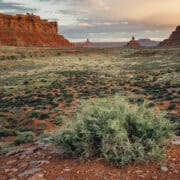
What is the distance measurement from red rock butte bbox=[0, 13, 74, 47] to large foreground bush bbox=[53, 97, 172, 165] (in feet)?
445

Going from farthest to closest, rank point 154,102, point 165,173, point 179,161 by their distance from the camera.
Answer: point 154,102 → point 179,161 → point 165,173

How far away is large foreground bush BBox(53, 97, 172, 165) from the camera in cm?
534

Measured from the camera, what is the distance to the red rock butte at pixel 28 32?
14488cm

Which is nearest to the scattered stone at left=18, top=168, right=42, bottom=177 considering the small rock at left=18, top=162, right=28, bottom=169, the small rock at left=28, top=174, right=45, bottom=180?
the small rock at left=28, top=174, right=45, bottom=180

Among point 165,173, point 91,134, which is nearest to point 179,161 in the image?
point 165,173

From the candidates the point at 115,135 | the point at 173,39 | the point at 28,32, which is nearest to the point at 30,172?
the point at 115,135

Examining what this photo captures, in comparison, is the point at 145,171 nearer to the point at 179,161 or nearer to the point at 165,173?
the point at 165,173

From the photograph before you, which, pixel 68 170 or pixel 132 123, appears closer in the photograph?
pixel 68 170

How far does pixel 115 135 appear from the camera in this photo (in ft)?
17.7

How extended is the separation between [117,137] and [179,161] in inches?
45.0

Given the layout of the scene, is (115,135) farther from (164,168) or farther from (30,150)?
(30,150)

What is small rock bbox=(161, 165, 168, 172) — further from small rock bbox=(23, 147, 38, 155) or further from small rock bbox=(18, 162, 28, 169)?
small rock bbox=(23, 147, 38, 155)

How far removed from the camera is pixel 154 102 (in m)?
16.4

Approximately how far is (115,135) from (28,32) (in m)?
162
